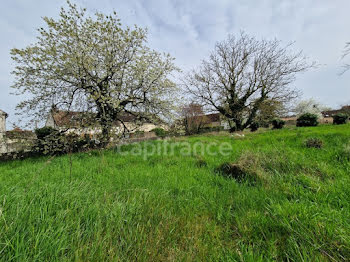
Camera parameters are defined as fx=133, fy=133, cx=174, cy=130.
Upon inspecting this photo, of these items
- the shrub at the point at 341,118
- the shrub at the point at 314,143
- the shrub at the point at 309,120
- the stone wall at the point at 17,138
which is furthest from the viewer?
the shrub at the point at 309,120

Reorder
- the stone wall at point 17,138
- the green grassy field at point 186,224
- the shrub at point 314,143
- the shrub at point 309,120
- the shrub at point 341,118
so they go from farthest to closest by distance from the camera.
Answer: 1. the shrub at point 309,120
2. the shrub at point 341,118
3. the stone wall at point 17,138
4. the shrub at point 314,143
5. the green grassy field at point 186,224

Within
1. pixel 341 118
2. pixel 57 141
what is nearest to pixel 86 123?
pixel 57 141

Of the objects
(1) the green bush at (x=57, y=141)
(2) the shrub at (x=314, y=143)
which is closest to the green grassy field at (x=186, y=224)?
(2) the shrub at (x=314, y=143)

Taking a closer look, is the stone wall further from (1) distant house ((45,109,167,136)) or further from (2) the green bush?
(1) distant house ((45,109,167,136))

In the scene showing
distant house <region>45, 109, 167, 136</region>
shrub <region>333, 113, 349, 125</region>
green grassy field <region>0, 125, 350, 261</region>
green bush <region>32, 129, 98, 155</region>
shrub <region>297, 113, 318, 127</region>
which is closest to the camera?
green grassy field <region>0, 125, 350, 261</region>

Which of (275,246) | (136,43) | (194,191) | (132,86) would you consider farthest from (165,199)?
(136,43)

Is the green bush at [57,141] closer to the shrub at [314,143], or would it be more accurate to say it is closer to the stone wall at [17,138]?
the stone wall at [17,138]

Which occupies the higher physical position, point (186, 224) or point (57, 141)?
point (57, 141)

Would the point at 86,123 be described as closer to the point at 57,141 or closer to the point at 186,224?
the point at 57,141

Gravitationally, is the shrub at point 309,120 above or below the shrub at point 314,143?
above

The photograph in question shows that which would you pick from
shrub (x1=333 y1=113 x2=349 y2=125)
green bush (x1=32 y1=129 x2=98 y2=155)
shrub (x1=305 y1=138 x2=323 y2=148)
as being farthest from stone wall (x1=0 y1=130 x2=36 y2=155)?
shrub (x1=333 y1=113 x2=349 y2=125)

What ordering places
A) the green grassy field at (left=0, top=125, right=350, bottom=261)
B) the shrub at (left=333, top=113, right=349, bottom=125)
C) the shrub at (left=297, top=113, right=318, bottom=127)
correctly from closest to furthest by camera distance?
the green grassy field at (left=0, top=125, right=350, bottom=261), the shrub at (left=333, top=113, right=349, bottom=125), the shrub at (left=297, top=113, right=318, bottom=127)

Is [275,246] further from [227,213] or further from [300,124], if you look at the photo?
[300,124]

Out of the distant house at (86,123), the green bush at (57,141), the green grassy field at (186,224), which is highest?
the distant house at (86,123)
